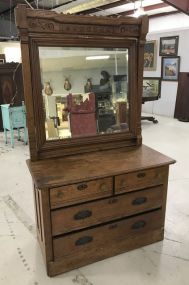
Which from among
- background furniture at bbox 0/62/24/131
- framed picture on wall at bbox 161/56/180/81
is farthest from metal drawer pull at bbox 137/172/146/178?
framed picture on wall at bbox 161/56/180/81

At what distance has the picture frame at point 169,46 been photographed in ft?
20.6

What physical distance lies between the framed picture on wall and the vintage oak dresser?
484 centimetres

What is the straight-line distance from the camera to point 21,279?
1.80 m

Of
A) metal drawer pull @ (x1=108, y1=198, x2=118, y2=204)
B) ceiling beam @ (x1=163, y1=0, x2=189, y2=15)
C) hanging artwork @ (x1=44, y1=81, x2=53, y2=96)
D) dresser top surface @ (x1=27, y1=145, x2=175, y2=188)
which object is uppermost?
ceiling beam @ (x1=163, y1=0, x2=189, y2=15)

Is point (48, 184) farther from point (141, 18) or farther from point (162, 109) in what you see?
point (162, 109)

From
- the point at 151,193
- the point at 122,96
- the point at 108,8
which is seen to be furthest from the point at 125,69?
the point at 108,8

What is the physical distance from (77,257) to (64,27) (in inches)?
62.7

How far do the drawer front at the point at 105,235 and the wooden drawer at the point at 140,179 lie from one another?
10.7 inches

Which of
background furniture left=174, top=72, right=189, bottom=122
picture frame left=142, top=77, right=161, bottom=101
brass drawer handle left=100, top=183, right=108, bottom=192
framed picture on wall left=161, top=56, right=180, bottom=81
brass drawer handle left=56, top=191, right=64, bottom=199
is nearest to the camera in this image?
brass drawer handle left=56, top=191, right=64, bottom=199

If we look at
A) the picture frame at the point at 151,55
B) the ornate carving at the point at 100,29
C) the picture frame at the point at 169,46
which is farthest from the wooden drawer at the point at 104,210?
the picture frame at the point at 151,55

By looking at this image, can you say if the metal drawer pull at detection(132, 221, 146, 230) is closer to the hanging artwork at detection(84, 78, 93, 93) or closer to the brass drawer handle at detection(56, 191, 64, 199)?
the brass drawer handle at detection(56, 191, 64, 199)

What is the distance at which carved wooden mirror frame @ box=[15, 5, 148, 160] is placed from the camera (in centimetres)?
167

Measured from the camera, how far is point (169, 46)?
6453 millimetres

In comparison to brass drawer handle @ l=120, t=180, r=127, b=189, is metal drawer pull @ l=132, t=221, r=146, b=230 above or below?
below
